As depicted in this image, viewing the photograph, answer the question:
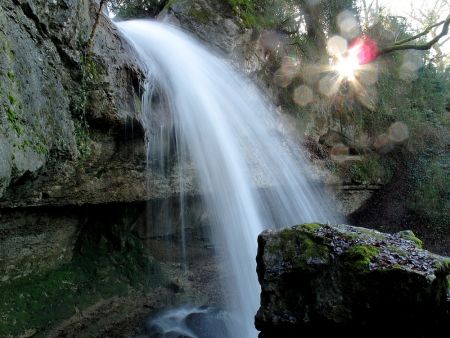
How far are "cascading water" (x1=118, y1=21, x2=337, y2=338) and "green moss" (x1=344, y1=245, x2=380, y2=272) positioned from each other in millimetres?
3009

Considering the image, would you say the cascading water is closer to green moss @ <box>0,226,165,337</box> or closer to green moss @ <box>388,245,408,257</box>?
green moss @ <box>0,226,165,337</box>

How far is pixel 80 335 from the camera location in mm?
5527

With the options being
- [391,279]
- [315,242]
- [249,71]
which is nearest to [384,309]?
[391,279]

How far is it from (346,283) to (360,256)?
1.01 ft

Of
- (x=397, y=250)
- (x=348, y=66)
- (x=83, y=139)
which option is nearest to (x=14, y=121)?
(x=83, y=139)

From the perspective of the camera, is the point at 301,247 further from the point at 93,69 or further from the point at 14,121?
the point at 93,69

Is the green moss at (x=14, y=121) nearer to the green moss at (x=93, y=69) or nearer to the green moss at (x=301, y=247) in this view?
the green moss at (x=93, y=69)

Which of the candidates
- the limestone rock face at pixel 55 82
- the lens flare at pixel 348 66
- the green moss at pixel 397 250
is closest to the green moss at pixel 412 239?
the green moss at pixel 397 250

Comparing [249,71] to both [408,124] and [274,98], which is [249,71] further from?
[408,124]

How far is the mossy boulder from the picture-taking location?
3.37 metres

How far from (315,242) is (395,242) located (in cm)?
100

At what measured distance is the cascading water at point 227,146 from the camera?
280 inches

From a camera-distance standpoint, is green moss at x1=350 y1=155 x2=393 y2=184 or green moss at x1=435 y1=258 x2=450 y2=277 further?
green moss at x1=350 y1=155 x2=393 y2=184

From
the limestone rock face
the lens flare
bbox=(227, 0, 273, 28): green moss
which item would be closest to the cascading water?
the limestone rock face
